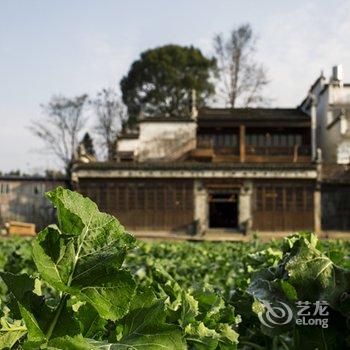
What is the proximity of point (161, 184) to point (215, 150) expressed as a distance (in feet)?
13.6

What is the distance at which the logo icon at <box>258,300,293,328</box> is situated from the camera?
1.09 metres

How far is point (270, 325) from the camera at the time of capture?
3.72ft

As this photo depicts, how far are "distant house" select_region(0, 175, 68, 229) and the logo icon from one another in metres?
28.4

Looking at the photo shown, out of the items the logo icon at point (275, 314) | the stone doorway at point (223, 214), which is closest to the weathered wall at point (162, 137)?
the stone doorway at point (223, 214)

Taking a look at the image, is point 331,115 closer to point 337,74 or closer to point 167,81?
point 337,74

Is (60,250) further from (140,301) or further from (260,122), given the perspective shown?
(260,122)

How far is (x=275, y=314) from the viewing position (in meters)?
1.12

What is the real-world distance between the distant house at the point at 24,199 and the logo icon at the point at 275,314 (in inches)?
1118

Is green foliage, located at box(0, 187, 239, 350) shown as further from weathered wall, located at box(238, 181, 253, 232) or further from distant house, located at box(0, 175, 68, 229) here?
distant house, located at box(0, 175, 68, 229)

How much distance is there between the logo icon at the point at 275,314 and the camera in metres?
1.09

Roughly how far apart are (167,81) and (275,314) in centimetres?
4017

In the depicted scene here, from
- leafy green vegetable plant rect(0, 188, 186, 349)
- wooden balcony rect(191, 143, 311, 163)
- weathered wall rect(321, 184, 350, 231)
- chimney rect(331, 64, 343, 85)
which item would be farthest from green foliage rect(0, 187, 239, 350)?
chimney rect(331, 64, 343, 85)

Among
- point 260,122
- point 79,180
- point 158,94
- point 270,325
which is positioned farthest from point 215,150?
point 270,325

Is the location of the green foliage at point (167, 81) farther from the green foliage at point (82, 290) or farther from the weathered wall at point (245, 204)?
the green foliage at point (82, 290)
